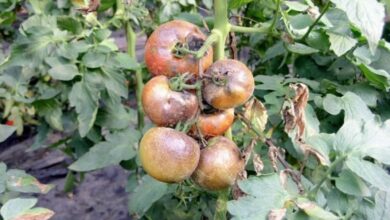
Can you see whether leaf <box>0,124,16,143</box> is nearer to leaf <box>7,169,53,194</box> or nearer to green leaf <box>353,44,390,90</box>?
leaf <box>7,169,53,194</box>

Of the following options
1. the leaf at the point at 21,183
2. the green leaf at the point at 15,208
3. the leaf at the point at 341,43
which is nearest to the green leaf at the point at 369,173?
the leaf at the point at 341,43

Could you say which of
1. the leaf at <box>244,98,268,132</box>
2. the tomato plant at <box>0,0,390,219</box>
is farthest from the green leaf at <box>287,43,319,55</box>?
the leaf at <box>244,98,268,132</box>

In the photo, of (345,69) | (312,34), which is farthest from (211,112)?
(345,69)

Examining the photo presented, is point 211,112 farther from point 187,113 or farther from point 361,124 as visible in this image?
point 361,124

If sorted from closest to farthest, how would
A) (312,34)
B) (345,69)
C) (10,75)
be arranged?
(312,34)
(345,69)
(10,75)

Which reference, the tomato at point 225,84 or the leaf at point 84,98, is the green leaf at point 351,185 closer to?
the tomato at point 225,84

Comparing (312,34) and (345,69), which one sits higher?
(312,34)

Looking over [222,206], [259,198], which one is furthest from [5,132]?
[259,198]
